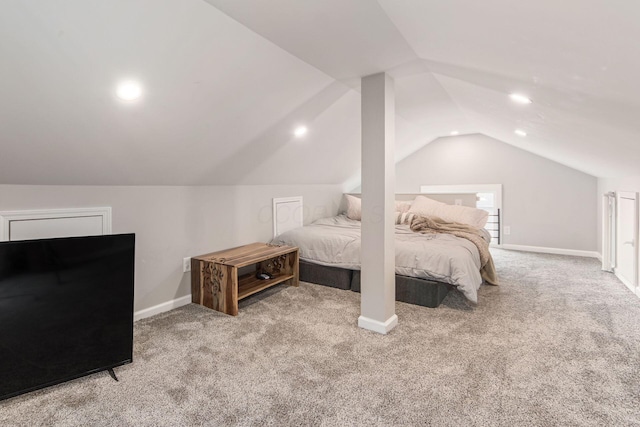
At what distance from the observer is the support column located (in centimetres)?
238

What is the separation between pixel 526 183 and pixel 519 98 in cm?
348

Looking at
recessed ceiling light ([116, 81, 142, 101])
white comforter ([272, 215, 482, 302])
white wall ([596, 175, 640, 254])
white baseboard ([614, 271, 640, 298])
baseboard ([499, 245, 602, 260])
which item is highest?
recessed ceiling light ([116, 81, 142, 101])

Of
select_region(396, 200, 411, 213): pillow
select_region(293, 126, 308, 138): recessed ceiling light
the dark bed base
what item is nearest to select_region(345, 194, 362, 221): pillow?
select_region(396, 200, 411, 213): pillow

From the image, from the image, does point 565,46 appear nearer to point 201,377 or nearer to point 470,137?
point 201,377

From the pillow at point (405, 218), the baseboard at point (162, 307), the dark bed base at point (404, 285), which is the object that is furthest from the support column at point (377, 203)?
the pillow at point (405, 218)

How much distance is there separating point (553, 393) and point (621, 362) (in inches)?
26.1

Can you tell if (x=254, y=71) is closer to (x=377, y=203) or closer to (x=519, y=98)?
(x=377, y=203)

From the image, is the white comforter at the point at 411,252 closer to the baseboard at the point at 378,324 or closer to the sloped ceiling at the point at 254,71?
the baseboard at the point at 378,324

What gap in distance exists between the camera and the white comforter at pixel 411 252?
2727 millimetres

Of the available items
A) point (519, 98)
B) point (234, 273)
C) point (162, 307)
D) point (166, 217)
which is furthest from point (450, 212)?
point (162, 307)

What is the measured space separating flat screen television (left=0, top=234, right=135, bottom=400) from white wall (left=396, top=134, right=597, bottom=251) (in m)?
5.16

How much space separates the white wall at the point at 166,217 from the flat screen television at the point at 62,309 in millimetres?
698

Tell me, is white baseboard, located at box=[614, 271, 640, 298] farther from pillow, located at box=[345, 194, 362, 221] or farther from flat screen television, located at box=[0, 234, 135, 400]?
flat screen television, located at box=[0, 234, 135, 400]

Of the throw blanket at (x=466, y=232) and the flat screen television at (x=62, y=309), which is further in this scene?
the throw blanket at (x=466, y=232)
